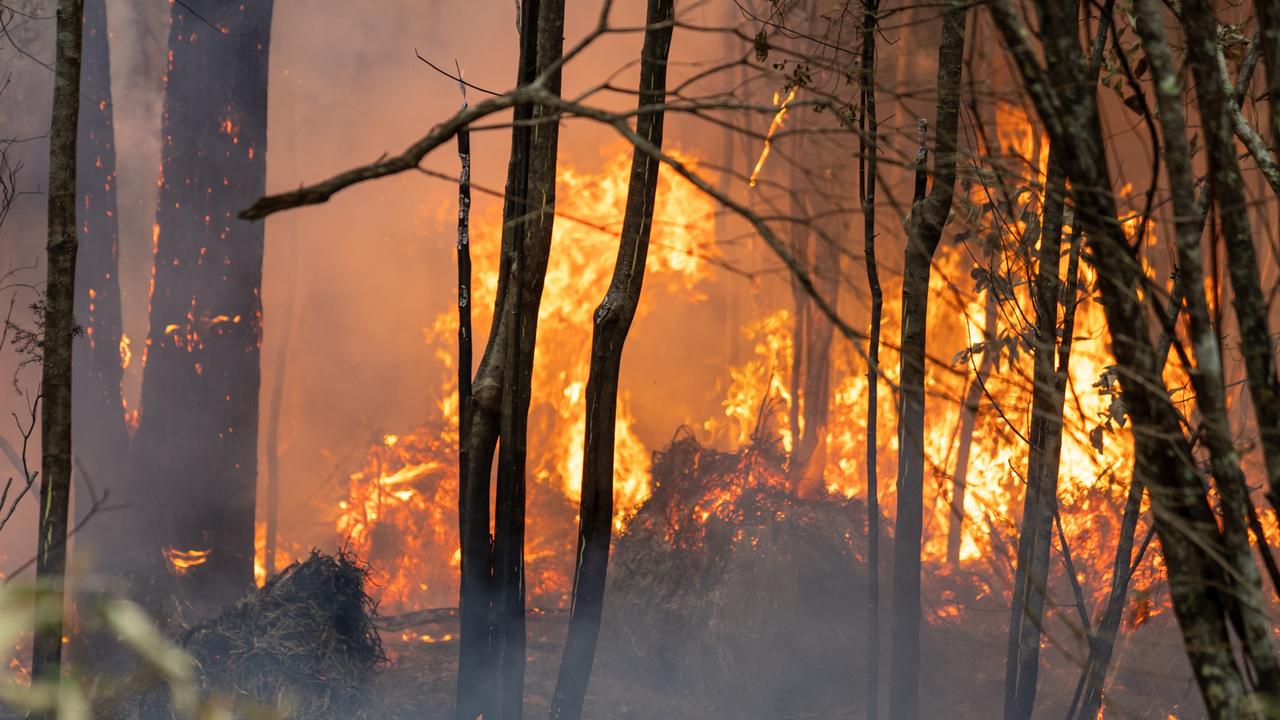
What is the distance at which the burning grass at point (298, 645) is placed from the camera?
5.67 metres

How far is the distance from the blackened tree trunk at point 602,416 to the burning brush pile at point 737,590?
269 centimetres

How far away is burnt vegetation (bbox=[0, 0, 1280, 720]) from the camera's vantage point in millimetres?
Result: 1753

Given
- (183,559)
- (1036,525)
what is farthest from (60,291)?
(183,559)

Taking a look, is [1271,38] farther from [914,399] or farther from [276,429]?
[276,429]

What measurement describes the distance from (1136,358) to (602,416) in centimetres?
331

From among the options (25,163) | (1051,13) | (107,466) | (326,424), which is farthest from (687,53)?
(1051,13)

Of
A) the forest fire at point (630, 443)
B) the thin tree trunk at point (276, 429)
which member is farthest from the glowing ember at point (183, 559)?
the thin tree trunk at point (276, 429)

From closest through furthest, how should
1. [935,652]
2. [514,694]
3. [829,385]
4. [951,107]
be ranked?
[951,107] → [514,694] → [935,652] → [829,385]

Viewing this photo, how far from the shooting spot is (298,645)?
5.82 meters

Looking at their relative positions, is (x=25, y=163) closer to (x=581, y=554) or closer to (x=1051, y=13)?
(x=581, y=554)

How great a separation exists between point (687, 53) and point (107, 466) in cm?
1146

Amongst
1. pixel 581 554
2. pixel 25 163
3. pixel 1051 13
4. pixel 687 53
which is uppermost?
pixel 687 53

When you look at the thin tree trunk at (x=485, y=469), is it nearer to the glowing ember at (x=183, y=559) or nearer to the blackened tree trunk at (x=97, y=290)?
the glowing ember at (x=183, y=559)

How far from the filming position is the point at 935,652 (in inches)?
299
